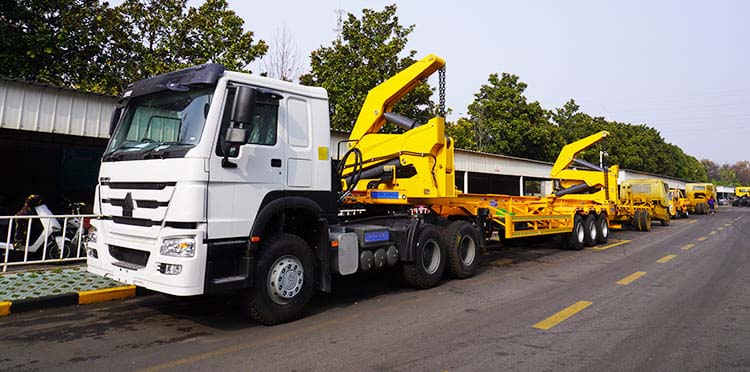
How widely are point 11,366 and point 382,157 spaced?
5.70 m

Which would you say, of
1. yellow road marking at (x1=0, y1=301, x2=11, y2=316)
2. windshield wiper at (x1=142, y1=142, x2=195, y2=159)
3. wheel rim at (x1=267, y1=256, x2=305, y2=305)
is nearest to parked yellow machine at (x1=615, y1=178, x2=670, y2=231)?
wheel rim at (x1=267, y1=256, x2=305, y2=305)

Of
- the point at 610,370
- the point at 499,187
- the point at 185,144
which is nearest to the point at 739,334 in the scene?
the point at 610,370

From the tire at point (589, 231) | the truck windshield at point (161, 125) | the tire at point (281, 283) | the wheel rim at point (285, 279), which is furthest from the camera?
the tire at point (589, 231)

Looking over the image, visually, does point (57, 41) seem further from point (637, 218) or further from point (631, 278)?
point (637, 218)

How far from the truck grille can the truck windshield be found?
3.37ft

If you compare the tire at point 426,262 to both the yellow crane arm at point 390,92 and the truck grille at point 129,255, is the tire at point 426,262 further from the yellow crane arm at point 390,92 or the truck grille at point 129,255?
the truck grille at point 129,255

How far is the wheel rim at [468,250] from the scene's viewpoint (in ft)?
27.3

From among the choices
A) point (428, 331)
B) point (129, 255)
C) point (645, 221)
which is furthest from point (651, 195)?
point (129, 255)

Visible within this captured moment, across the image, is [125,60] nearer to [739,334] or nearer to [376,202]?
[376,202]

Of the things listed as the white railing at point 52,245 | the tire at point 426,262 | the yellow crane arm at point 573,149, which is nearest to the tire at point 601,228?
the yellow crane arm at point 573,149

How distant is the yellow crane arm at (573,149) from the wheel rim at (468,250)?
8.99 metres

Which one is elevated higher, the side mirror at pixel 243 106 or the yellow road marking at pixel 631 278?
the side mirror at pixel 243 106

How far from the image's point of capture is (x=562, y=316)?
5691 mm

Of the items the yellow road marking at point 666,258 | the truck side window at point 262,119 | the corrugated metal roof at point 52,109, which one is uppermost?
the corrugated metal roof at point 52,109
